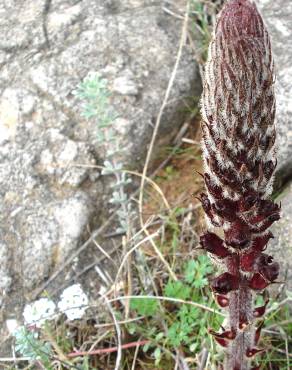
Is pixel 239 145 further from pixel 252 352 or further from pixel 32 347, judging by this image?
pixel 32 347

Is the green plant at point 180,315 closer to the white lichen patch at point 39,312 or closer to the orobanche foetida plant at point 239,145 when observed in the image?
the white lichen patch at point 39,312

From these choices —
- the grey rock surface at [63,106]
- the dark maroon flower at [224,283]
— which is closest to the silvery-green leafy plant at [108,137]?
the grey rock surface at [63,106]

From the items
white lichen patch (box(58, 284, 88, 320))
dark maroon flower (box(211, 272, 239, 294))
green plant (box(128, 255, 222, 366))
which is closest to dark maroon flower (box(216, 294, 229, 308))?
dark maroon flower (box(211, 272, 239, 294))

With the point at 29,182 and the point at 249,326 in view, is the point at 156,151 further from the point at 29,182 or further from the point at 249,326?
the point at 249,326

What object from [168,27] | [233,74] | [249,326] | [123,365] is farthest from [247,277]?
[168,27]

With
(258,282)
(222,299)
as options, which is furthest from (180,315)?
(258,282)

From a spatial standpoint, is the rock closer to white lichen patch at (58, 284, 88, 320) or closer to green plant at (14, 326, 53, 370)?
white lichen patch at (58, 284, 88, 320)
